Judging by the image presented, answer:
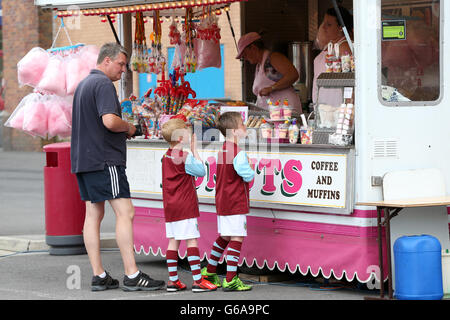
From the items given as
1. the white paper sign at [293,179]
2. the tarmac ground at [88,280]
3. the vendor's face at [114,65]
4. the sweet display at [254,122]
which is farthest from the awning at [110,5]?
the tarmac ground at [88,280]

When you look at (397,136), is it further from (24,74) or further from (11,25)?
(11,25)

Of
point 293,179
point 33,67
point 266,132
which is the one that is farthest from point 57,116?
point 293,179

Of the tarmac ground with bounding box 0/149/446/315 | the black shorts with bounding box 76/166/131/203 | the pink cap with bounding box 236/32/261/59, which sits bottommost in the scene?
the tarmac ground with bounding box 0/149/446/315

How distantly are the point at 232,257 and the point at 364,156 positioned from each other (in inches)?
51.4

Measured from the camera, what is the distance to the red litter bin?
948cm

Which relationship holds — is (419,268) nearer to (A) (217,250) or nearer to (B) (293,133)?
(B) (293,133)

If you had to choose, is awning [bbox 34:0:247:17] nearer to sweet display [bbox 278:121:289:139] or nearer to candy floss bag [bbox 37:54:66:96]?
candy floss bag [bbox 37:54:66:96]

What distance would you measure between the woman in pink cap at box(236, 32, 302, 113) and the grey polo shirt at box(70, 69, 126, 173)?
98.1 inches

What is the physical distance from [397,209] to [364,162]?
18.3 inches

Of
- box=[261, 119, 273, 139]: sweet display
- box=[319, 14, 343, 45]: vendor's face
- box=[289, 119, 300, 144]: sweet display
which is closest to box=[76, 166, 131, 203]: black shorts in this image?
box=[261, 119, 273, 139]: sweet display

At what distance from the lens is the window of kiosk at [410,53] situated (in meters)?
7.13

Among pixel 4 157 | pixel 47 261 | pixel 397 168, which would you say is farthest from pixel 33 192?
pixel 397 168

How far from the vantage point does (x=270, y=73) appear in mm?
9602

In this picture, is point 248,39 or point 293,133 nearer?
point 293,133
